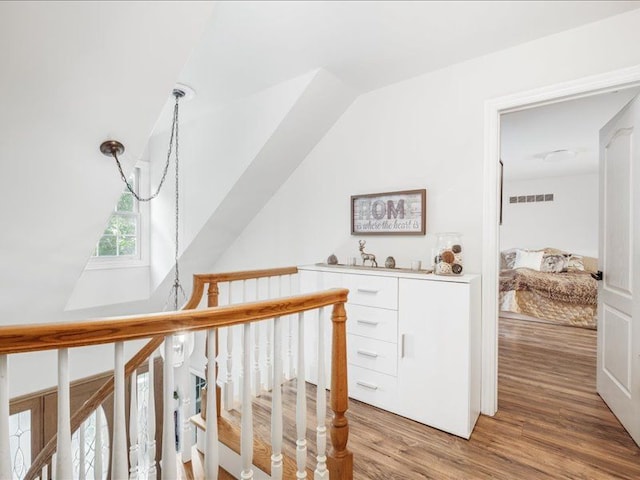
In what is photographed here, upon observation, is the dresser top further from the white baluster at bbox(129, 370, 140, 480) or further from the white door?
the white baluster at bbox(129, 370, 140, 480)

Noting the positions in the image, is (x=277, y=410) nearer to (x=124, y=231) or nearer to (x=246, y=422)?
(x=246, y=422)

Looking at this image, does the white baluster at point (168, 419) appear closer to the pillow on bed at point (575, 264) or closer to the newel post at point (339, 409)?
the newel post at point (339, 409)

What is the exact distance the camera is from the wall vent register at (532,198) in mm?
6381

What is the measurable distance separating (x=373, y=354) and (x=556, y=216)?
5842 millimetres

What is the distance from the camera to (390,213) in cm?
277

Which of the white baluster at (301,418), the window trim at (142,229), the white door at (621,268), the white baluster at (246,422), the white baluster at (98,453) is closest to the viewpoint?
the white baluster at (98,453)

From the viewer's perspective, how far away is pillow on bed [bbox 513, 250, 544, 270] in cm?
568

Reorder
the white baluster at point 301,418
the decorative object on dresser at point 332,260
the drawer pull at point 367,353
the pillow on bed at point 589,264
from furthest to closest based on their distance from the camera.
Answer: the pillow on bed at point 589,264 → the decorative object on dresser at point 332,260 → the drawer pull at point 367,353 → the white baluster at point 301,418

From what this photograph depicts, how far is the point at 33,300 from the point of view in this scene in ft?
9.64

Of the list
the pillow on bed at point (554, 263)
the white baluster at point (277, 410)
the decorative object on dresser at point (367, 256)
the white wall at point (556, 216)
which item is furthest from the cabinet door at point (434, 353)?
the white wall at point (556, 216)

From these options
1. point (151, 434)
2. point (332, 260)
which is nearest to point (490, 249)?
point (332, 260)

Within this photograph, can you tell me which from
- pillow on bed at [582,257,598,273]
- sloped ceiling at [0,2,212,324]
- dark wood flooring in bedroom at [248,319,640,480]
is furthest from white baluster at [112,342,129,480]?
pillow on bed at [582,257,598,273]

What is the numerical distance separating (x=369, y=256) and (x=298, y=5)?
5.92 ft

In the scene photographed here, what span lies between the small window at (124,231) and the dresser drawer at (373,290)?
3.04 m
